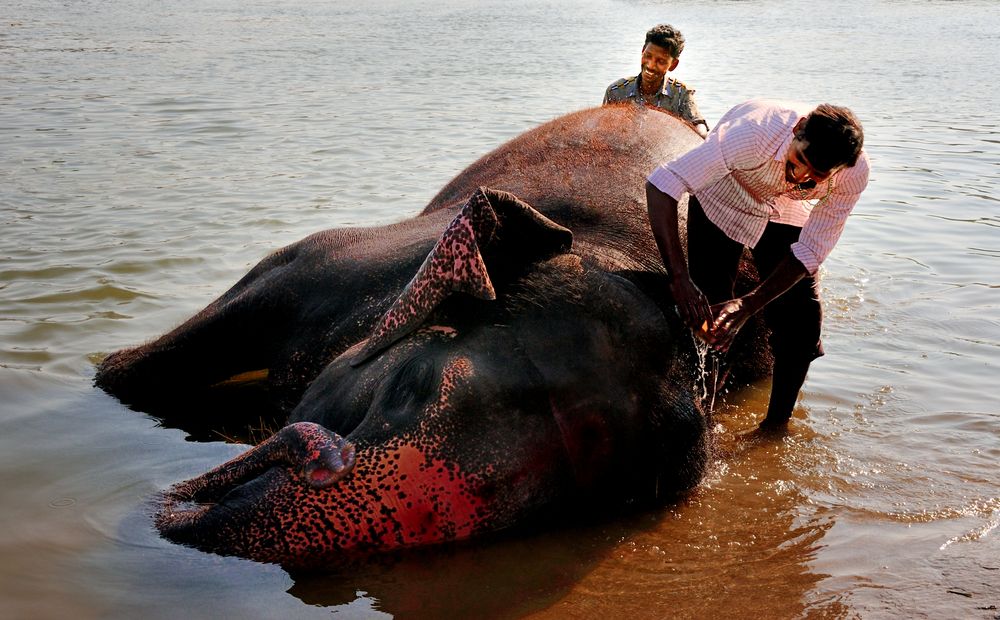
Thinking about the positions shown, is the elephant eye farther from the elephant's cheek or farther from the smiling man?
the smiling man

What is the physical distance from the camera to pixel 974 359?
20.1 ft

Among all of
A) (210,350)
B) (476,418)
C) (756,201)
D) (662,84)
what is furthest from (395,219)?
(476,418)

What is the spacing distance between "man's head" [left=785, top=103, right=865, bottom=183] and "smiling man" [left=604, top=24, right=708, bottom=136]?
139 inches

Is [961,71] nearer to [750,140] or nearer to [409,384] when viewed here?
[750,140]

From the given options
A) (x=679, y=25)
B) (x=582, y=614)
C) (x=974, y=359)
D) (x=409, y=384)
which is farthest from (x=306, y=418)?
(x=679, y=25)

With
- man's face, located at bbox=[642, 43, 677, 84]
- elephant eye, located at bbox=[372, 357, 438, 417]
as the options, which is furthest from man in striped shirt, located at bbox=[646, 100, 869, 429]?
man's face, located at bbox=[642, 43, 677, 84]

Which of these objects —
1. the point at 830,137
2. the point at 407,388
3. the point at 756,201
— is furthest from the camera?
the point at 756,201

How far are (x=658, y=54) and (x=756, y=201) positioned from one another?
3.33m

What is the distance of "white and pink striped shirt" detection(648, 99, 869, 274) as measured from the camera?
4.39 metres

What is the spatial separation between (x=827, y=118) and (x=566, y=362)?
131 centimetres

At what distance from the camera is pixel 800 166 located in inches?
164

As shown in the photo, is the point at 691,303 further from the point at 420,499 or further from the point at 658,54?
the point at 658,54

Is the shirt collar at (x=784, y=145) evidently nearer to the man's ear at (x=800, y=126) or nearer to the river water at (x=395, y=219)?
the man's ear at (x=800, y=126)

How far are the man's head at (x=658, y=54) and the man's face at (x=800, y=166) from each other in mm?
3574
